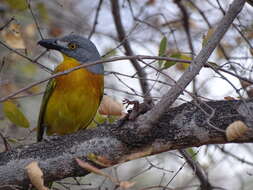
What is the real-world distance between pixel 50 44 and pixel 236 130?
2217 mm

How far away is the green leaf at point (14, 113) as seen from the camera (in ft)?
11.9

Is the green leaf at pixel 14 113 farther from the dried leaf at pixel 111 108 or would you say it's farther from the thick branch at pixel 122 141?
the dried leaf at pixel 111 108

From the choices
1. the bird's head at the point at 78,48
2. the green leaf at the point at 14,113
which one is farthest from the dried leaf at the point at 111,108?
the bird's head at the point at 78,48

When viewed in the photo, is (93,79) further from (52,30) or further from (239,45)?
(52,30)

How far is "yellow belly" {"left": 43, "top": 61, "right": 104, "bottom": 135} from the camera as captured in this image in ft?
13.8

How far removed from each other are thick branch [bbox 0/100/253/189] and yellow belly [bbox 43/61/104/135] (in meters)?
A: 1.05

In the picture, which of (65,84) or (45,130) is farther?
(45,130)

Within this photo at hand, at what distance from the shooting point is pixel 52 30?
621cm

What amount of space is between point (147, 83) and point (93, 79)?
22.0 inches

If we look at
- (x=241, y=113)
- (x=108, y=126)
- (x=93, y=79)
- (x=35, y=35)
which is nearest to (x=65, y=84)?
(x=93, y=79)

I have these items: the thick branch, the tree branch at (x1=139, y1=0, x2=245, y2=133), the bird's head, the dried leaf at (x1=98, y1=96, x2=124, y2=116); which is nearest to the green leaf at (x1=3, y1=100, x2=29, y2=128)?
the thick branch

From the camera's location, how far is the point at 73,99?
420 cm

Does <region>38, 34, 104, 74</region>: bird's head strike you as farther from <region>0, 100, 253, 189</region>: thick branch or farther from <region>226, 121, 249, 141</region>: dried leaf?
<region>226, 121, 249, 141</region>: dried leaf

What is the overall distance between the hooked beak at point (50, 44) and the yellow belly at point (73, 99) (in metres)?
0.18
